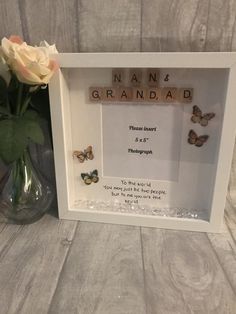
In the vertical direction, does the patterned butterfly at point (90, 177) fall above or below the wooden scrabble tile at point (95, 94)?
below

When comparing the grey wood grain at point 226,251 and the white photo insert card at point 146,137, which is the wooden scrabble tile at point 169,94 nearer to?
the white photo insert card at point 146,137

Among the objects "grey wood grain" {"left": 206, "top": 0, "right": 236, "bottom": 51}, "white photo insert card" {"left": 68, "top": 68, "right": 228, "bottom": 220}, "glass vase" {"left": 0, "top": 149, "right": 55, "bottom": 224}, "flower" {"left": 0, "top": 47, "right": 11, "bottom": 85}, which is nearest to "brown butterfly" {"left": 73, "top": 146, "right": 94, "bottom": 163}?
"white photo insert card" {"left": 68, "top": 68, "right": 228, "bottom": 220}

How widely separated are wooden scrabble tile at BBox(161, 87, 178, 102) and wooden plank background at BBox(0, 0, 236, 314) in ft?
0.31

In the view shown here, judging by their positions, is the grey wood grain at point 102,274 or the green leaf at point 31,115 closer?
the grey wood grain at point 102,274

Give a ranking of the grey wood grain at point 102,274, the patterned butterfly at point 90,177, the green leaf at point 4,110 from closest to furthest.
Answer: the grey wood grain at point 102,274 < the green leaf at point 4,110 < the patterned butterfly at point 90,177

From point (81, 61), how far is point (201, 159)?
0.31 meters

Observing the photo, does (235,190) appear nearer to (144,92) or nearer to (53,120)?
(144,92)

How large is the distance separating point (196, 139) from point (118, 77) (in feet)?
0.65

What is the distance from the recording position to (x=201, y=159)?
0.61 m

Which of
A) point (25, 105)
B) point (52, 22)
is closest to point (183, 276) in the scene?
point (25, 105)

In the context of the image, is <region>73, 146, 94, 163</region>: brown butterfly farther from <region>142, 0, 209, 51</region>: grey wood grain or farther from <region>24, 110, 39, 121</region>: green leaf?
<region>142, 0, 209, 51</region>: grey wood grain

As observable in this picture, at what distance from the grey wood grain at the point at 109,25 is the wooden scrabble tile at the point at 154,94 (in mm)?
99

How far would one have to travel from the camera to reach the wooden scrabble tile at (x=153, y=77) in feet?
1.89

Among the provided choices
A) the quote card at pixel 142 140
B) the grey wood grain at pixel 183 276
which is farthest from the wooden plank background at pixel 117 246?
the quote card at pixel 142 140
